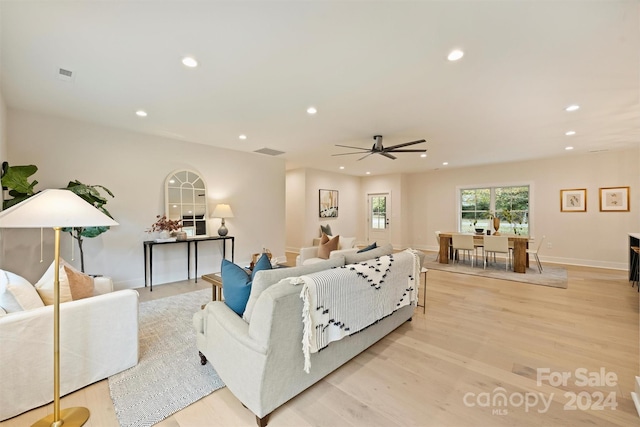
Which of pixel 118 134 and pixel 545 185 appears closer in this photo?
pixel 118 134

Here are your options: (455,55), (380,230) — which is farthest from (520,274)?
(455,55)

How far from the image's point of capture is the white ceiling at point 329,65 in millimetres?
1744

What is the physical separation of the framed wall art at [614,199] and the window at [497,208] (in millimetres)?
1344

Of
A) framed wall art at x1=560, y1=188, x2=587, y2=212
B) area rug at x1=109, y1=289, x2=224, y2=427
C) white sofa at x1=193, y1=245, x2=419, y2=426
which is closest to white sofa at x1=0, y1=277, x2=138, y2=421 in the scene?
area rug at x1=109, y1=289, x2=224, y2=427

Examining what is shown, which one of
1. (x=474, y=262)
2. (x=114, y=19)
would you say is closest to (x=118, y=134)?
Answer: (x=114, y=19)

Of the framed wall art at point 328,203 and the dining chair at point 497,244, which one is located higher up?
the framed wall art at point 328,203

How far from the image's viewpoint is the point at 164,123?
12.9 ft

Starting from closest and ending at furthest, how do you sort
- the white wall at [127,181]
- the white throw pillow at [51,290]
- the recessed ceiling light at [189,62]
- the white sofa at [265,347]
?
1. the white sofa at [265,347]
2. the white throw pillow at [51,290]
3. the recessed ceiling light at [189,62]
4. the white wall at [127,181]

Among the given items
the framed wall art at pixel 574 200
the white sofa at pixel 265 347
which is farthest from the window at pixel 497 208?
the white sofa at pixel 265 347

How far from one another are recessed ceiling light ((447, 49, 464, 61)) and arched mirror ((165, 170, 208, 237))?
14.8ft

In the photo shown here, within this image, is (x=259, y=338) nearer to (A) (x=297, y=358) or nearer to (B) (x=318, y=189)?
(A) (x=297, y=358)

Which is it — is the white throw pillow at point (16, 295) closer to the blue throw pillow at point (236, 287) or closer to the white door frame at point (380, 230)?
the blue throw pillow at point (236, 287)

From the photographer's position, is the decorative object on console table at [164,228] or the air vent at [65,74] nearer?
the air vent at [65,74]

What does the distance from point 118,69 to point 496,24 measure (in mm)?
3153
